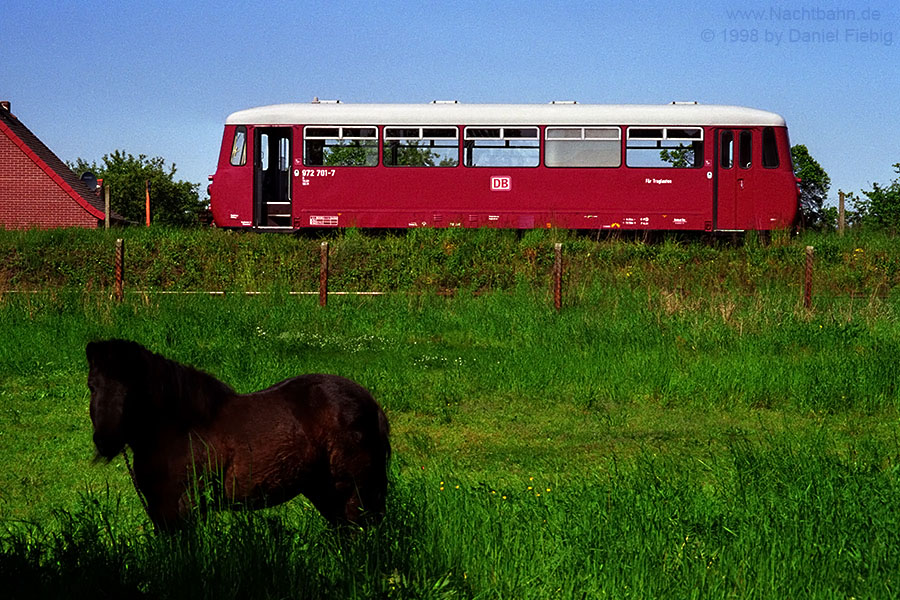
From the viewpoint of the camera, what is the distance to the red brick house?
136ft

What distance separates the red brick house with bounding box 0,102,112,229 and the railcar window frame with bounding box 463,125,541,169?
78.0ft

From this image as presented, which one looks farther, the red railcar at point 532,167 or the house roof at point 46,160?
the house roof at point 46,160

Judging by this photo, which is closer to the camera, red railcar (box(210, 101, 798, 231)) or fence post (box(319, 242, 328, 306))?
fence post (box(319, 242, 328, 306))

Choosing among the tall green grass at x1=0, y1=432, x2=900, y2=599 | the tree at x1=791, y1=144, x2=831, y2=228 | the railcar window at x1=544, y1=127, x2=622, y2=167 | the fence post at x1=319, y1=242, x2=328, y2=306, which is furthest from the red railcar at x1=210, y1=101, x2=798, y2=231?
the tree at x1=791, y1=144, x2=831, y2=228

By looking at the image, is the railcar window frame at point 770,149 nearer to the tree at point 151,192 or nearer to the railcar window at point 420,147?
the railcar window at point 420,147

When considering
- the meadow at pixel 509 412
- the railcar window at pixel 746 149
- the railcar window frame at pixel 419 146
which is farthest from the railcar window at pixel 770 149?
the railcar window frame at pixel 419 146

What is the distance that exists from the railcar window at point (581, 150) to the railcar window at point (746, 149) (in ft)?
10.4

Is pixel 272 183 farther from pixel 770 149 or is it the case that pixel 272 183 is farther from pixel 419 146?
pixel 770 149

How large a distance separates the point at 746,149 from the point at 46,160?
1300 inches

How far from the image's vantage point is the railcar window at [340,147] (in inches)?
971

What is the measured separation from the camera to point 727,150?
24.6 meters

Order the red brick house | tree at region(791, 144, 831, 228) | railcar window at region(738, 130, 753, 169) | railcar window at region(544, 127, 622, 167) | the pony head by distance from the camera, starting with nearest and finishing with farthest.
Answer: the pony head < railcar window at region(544, 127, 622, 167) < railcar window at region(738, 130, 753, 169) < the red brick house < tree at region(791, 144, 831, 228)

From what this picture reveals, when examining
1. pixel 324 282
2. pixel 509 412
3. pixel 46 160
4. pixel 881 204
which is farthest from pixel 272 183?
pixel 881 204

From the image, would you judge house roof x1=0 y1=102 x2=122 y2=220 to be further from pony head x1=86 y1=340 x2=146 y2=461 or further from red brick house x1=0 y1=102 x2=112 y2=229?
pony head x1=86 y1=340 x2=146 y2=461
